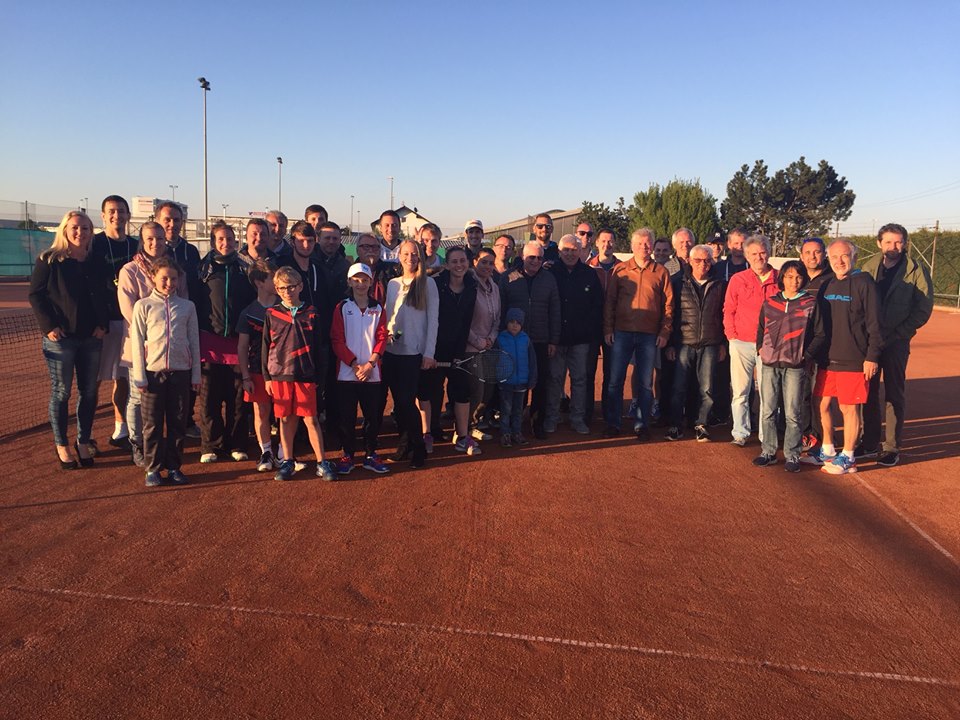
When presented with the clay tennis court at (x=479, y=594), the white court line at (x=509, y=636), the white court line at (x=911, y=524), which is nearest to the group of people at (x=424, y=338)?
the white court line at (x=911, y=524)

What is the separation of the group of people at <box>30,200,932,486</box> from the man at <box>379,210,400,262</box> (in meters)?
0.23

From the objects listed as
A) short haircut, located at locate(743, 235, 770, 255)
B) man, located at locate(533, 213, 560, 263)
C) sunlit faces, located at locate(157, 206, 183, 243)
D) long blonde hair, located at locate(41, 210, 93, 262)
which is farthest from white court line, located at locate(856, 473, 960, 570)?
long blonde hair, located at locate(41, 210, 93, 262)

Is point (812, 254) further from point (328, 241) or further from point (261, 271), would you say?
point (261, 271)

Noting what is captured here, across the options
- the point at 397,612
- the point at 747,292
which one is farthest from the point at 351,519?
the point at 747,292

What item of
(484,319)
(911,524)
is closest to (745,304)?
(911,524)

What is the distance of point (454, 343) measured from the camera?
6434 millimetres

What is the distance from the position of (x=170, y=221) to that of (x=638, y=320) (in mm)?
4796

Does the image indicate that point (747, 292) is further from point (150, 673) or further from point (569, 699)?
point (150, 673)

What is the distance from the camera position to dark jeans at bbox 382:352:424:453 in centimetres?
604

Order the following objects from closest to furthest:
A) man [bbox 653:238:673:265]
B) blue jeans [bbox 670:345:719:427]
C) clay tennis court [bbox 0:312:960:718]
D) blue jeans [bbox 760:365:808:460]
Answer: clay tennis court [bbox 0:312:960:718], blue jeans [bbox 760:365:808:460], blue jeans [bbox 670:345:719:427], man [bbox 653:238:673:265]

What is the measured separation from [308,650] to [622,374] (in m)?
5.03

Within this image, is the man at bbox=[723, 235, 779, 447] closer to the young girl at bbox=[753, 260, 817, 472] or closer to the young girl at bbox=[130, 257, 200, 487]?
the young girl at bbox=[753, 260, 817, 472]

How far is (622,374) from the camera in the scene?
7.45 metres

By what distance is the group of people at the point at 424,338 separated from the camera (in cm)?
555
